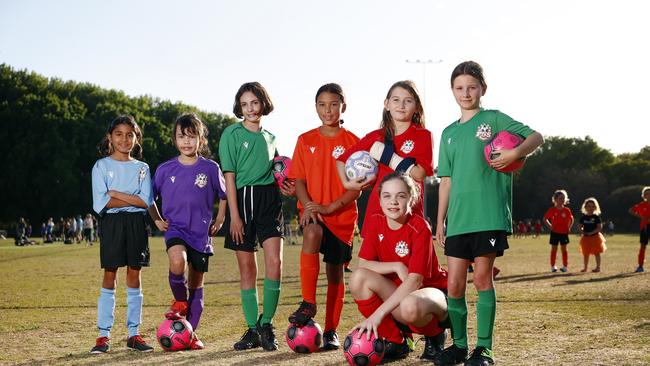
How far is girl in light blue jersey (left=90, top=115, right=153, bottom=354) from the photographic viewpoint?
7.32 m

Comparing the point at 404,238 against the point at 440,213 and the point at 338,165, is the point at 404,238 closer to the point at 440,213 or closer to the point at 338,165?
the point at 440,213

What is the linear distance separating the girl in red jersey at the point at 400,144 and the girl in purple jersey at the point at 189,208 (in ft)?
4.84

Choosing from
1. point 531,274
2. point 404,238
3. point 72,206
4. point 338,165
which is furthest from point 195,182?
point 72,206

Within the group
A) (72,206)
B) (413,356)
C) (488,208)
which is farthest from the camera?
(72,206)

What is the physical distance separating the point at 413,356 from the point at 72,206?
Result: 191 feet

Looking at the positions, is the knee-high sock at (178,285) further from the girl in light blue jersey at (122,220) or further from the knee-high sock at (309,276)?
the knee-high sock at (309,276)

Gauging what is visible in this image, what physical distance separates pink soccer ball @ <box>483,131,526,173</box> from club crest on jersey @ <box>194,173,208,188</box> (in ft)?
9.34

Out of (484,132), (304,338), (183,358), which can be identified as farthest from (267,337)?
(484,132)

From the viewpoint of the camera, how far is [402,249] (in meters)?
6.36

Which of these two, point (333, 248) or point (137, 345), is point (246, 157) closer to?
point (333, 248)

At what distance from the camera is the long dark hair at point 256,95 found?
24.5ft

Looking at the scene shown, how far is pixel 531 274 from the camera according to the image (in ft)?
59.1

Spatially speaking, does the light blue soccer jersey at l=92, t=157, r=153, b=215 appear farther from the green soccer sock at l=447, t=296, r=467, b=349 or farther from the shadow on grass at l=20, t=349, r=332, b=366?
the green soccer sock at l=447, t=296, r=467, b=349

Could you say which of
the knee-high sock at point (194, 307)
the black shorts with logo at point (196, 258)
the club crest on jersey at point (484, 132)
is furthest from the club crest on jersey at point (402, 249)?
the knee-high sock at point (194, 307)
